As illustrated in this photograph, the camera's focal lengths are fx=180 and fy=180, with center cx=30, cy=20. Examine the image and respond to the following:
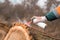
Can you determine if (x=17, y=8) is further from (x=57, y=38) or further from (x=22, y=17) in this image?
(x=57, y=38)

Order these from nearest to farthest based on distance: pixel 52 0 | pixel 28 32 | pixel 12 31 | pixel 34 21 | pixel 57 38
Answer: pixel 57 38 < pixel 28 32 < pixel 12 31 < pixel 34 21 < pixel 52 0

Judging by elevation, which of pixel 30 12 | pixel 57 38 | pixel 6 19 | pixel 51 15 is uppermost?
pixel 30 12

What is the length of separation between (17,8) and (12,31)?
2.61 feet

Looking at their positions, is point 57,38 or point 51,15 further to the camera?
point 51,15

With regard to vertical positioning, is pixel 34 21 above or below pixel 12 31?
above

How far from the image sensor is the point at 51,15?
1340 millimetres

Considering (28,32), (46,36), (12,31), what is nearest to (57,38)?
(46,36)

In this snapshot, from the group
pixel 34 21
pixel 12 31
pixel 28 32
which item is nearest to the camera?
pixel 28 32

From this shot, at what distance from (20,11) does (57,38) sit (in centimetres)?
102

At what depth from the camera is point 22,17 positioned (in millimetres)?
1986

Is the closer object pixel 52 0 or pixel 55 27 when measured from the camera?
pixel 55 27

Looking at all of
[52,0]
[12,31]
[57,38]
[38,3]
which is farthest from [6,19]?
[57,38]

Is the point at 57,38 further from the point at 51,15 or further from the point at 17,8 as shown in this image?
the point at 17,8

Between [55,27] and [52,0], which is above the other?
[52,0]
